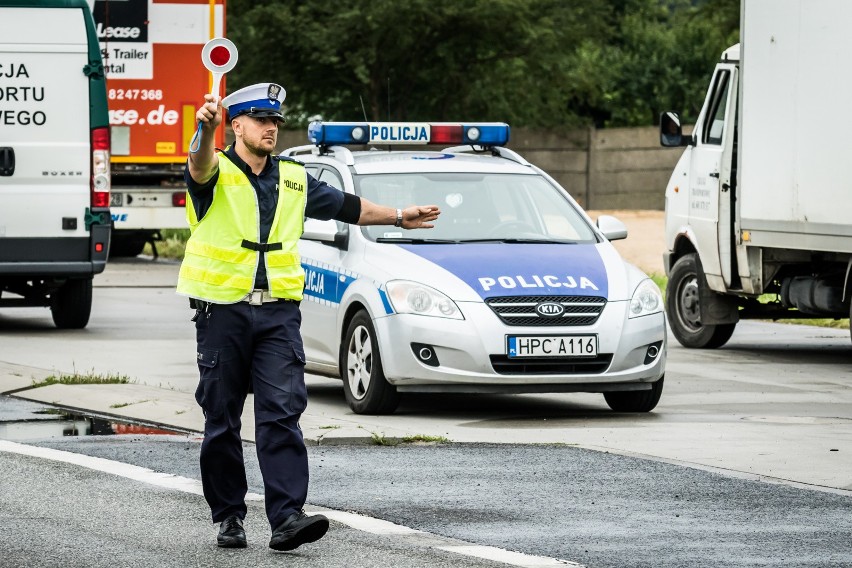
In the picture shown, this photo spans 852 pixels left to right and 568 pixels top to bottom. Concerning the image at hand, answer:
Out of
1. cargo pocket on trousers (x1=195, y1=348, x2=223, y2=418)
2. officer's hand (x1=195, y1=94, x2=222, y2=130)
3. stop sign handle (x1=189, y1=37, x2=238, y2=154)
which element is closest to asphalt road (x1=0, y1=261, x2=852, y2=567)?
cargo pocket on trousers (x1=195, y1=348, x2=223, y2=418)

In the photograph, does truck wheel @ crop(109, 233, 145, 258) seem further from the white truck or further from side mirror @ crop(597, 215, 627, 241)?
side mirror @ crop(597, 215, 627, 241)

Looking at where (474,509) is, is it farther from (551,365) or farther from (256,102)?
(551,365)

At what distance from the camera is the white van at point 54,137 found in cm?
1596

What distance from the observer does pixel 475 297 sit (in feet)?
35.6

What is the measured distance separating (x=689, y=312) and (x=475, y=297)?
235 inches

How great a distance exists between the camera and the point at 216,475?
7.12 meters

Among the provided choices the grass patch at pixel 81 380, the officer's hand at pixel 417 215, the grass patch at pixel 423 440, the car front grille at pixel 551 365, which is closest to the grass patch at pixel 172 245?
the grass patch at pixel 81 380

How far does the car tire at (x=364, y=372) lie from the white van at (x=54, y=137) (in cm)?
516

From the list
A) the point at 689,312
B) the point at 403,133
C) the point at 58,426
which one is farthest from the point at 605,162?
the point at 58,426

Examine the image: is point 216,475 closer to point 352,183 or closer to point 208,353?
point 208,353

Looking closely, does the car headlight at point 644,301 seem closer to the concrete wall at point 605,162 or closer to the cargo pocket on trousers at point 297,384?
the cargo pocket on trousers at point 297,384

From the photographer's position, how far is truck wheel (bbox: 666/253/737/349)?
16297mm

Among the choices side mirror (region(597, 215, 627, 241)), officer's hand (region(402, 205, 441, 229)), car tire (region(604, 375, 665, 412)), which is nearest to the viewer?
officer's hand (region(402, 205, 441, 229))

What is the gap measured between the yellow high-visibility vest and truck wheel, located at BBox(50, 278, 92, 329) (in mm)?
9706
